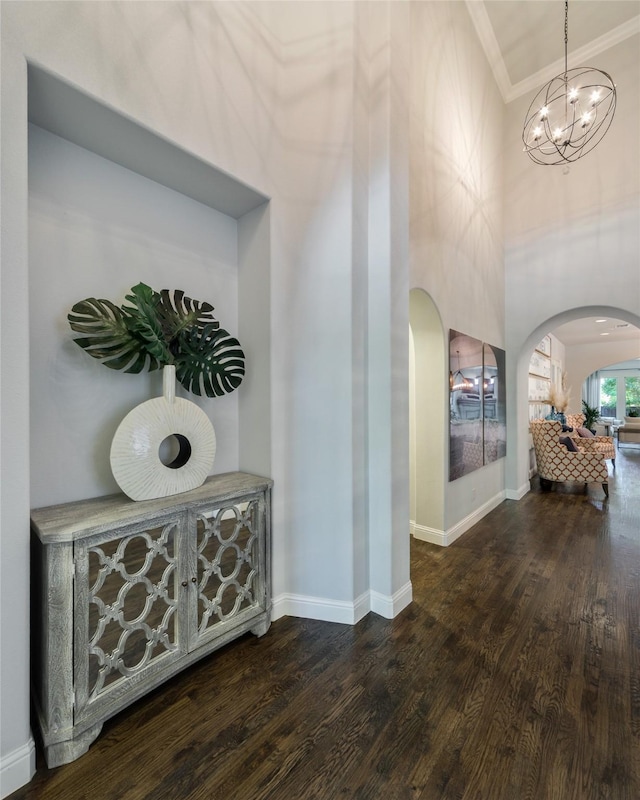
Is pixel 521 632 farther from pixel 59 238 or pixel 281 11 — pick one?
pixel 281 11

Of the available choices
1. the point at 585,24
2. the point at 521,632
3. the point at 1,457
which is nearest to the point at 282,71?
the point at 1,457

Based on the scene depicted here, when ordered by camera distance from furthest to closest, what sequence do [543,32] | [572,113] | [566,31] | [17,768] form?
1. [572,113]
2. [543,32]
3. [566,31]
4. [17,768]

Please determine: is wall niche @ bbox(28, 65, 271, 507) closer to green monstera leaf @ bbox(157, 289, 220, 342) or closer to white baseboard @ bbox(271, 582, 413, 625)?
green monstera leaf @ bbox(157, 289, 220, 342)

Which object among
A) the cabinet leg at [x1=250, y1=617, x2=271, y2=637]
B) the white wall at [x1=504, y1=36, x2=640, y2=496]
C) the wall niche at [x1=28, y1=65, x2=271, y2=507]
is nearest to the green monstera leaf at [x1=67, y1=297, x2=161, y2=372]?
the wall niche at [x1=28, y1=65, x2=271, y2=507]

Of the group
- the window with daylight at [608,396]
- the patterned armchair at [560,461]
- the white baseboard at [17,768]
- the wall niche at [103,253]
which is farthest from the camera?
the window with daylight at [608,396]

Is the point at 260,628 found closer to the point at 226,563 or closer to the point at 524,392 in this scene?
the point at 226,563

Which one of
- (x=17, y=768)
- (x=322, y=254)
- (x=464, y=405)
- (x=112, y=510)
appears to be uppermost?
(x=322, y=254)

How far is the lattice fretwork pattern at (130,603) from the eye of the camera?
4.80 feet

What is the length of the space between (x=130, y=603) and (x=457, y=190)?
4652 millimetres

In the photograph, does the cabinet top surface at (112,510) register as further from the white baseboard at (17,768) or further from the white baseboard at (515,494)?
the white baseboard at (515,494)

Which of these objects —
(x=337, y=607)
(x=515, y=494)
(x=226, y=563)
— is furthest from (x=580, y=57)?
(x=226, y=563)

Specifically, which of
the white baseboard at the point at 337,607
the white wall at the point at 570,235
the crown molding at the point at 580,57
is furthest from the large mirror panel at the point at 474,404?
the crown molding at the point at 580,57

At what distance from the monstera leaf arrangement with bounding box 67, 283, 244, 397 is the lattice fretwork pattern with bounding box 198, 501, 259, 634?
76 centimetres

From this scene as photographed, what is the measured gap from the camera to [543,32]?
455 cm
